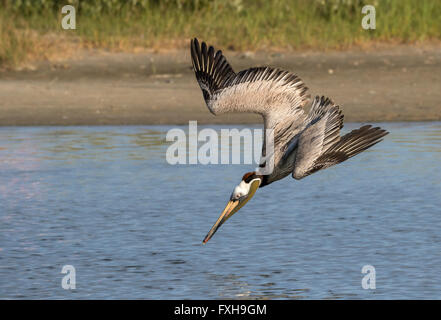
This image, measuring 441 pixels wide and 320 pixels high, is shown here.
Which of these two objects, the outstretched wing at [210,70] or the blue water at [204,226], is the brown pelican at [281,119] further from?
the blue water at [204,226]

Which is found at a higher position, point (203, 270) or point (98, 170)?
point (98, 170)

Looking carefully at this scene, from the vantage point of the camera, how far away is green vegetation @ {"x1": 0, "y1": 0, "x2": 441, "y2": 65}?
19.8 meters

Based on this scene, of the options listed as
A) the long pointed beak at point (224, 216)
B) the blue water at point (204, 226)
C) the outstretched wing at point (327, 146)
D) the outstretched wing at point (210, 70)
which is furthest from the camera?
the outstretched wing at point (210, 70)

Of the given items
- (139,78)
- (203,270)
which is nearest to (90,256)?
(203,270)

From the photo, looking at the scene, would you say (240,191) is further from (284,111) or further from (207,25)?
(207,25)

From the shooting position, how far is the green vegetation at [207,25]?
19.8 meters

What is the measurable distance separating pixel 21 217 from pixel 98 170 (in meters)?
2.26

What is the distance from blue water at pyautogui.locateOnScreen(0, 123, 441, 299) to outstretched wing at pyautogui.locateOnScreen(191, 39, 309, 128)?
0.96 m

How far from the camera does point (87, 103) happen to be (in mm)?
16719

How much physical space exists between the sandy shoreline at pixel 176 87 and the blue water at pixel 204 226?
1.85 metres

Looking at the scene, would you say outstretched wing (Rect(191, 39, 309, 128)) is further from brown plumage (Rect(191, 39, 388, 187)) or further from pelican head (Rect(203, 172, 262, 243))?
pelican head (Rect(203, 172, 262, 243))

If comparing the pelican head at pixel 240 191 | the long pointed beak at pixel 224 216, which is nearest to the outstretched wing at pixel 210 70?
the pelican head at pixel 240 191
